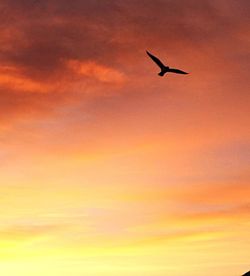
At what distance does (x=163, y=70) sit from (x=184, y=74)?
16.8 feet

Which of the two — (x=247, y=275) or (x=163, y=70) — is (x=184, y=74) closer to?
(x=163, y=70)

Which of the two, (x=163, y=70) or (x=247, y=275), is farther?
(x=247, y=275)

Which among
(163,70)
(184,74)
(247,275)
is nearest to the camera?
(184,74)

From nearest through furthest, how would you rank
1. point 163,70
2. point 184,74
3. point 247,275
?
point 184,74, point 163,70, point 247,275

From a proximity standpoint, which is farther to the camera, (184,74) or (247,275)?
(247,275)

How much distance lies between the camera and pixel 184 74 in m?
42.2

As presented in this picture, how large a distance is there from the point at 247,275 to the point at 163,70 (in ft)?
504

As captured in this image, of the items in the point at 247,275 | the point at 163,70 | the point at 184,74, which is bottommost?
the point at 247,275

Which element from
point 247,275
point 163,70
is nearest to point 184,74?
point 163,70

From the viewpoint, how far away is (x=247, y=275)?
16638 centimetres

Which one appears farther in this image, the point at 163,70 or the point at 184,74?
the point at 163,70

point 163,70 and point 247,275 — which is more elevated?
point 163,70

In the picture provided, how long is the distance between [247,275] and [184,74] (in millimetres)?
155606

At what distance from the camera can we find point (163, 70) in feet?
153
